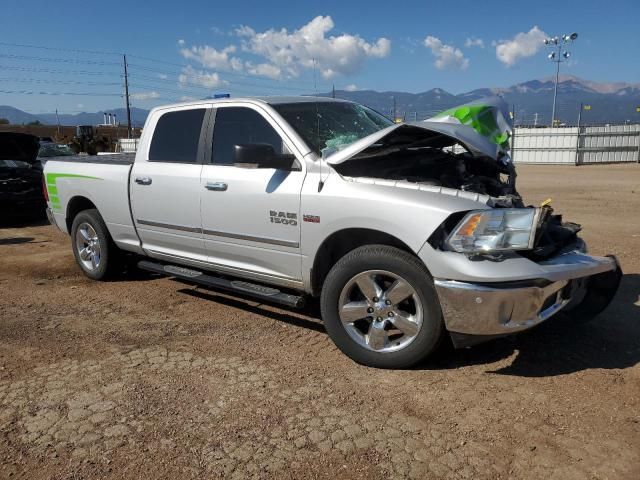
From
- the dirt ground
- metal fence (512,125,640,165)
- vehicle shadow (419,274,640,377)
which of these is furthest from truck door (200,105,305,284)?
metal fence (512,125,640,165)

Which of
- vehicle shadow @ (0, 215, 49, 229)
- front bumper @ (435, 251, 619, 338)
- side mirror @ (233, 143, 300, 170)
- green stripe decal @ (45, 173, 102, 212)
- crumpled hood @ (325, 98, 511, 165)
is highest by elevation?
crumpled hood @ (325, 98, 511, 165)

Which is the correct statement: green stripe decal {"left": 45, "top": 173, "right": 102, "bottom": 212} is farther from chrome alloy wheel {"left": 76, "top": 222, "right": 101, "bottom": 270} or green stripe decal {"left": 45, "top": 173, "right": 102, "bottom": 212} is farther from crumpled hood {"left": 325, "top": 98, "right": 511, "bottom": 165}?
crumpled hood {"left": 325, "top": 98, "right": 511, "bottom": 165}

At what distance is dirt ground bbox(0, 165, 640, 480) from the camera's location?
107 inches

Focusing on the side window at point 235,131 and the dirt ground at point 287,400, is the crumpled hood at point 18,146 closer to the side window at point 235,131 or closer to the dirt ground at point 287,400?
the dirt ground at point 287,400

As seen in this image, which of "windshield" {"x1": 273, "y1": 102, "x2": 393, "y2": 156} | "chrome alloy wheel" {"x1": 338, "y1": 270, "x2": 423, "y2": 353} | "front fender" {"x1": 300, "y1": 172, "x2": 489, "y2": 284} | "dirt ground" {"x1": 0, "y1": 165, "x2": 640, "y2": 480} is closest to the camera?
"dirt ground" {"x1": 0, "y1": 165, "x2": 640, "y2": 480}

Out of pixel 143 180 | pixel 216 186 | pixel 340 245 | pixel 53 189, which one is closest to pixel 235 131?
pixel 216 186

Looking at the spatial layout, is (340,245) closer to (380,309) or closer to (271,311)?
(380,309)

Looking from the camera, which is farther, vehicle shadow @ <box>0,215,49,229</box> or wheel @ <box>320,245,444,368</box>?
vehicle shadow @ <box>0,215,49,229</box>

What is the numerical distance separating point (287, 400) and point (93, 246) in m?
3.78

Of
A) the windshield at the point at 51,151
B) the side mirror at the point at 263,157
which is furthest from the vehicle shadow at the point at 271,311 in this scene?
the windshield at the point at 51,151

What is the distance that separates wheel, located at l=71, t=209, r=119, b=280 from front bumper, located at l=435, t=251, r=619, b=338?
3967mm

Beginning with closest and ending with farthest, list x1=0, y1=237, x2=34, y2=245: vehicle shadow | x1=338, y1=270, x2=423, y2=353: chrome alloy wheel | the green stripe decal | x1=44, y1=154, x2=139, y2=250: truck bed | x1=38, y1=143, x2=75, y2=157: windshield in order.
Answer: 1. x1=338, y1=270, x2=423, y2=353: chrome alloy wheel
2. x1=44, y1=154, x2=139, y2=250: truck bed
3. the green stripe decal
4. x1=0, y1=237, x2=34, y2=245: vehicle shadow
5. x1=38, y1=143, x2=75, y2=157: windshield

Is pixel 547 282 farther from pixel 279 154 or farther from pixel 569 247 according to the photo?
pixel 279 154

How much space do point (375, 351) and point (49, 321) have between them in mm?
3004
